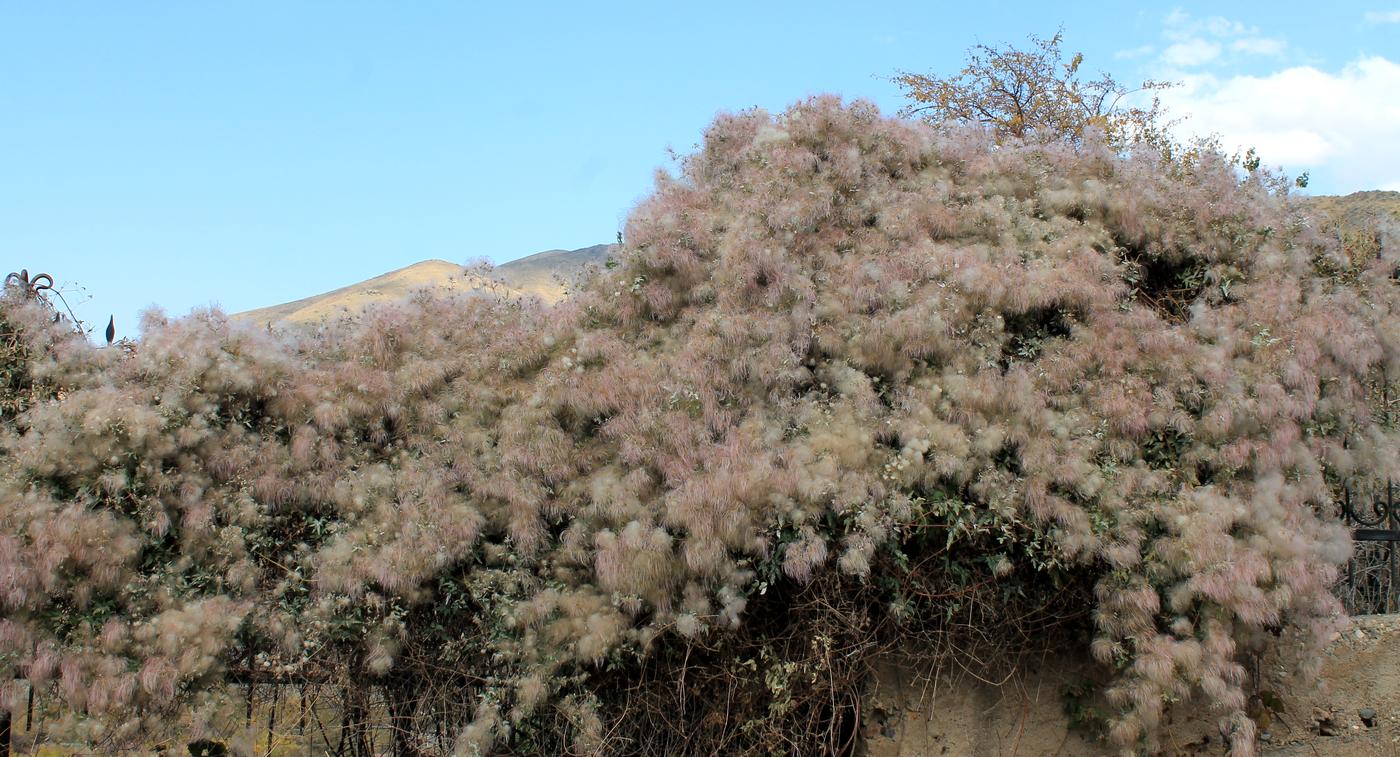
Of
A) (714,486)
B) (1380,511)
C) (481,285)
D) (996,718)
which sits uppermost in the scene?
(481,285)

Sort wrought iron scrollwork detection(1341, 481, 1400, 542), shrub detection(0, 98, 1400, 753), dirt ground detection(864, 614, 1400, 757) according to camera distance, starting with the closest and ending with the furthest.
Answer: shrub detection(0, 98, 1400, 753) → dirt ground detection(864, 614, 1400, 757) → wrought iron scrollwork detection(1341, 481, 1400, 542)

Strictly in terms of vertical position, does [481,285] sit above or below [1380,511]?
above

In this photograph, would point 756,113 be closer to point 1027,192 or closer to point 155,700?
point 1027,192

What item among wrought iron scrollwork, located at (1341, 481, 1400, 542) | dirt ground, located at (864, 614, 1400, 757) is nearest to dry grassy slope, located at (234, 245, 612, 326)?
dirt ground, located at (864, 614, 1400, 757)

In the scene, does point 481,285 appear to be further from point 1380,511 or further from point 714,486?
point 1380,511

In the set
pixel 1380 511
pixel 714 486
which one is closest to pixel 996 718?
pixel 714 486

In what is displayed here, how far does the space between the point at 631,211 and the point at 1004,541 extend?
8.55 feet

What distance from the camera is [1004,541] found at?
4.37 m

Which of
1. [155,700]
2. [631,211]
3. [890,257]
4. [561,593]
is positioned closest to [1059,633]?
[890,257]

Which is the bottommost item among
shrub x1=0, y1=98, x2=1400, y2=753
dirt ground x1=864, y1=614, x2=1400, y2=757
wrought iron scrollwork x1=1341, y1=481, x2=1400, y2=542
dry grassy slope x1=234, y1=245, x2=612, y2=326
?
dirt ground x1=864, y1=614, x2=1400, y2=757

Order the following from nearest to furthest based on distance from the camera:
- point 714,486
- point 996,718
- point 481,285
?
point 714,486 → point 996,718 → point 481,285

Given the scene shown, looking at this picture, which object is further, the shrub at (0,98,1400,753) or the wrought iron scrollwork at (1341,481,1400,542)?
the wrought iron scrollwork at (1341,481,1400,542)

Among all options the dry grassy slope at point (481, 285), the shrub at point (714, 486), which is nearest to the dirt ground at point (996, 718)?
→ the shrub at point (714, 486)

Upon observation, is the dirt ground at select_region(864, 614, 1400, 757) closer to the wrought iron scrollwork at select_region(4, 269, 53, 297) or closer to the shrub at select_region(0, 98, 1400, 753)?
the shrub at select_region(0, 98, 1400, 753)
